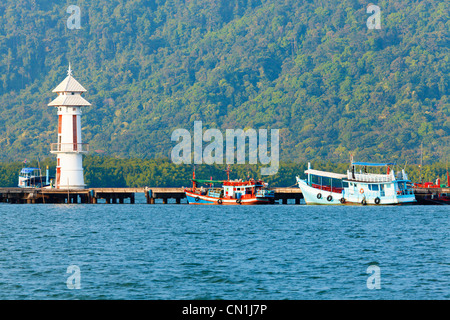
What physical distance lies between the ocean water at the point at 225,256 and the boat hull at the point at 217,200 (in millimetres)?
24190

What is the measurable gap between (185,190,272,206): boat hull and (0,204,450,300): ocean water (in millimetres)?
24190

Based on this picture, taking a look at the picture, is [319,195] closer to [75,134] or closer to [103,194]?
[103,194]

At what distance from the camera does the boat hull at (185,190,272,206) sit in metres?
131

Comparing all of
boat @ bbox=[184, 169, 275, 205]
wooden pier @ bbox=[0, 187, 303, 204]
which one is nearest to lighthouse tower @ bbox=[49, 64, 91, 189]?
wooden pier @ bbox=[0, 187, 303, 204]

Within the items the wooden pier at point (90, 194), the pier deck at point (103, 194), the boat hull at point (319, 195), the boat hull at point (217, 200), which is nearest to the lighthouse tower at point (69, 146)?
the pier deck at point (103, 194)

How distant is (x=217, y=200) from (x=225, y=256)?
6983cm

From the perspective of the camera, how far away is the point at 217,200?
133250 mm

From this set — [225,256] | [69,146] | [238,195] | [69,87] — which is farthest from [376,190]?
[225,256]

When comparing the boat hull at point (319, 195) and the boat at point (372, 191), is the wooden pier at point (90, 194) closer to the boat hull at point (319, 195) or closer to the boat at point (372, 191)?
the boat hull at point (319, 195)

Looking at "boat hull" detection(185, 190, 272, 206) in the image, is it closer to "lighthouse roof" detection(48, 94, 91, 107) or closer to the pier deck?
the pier deck

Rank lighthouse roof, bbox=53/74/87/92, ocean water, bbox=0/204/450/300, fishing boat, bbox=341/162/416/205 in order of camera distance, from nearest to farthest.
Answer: ocean water, bbox=0/204/450/300, fishing boat, bbox=341/162/416/205, lighthouse roof, bbox=53/74/87/92

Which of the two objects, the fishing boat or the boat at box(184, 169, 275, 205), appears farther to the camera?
the boat at box(184, 169, 275, 205)

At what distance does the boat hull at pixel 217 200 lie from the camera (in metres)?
131

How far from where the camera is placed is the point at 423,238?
256ft
